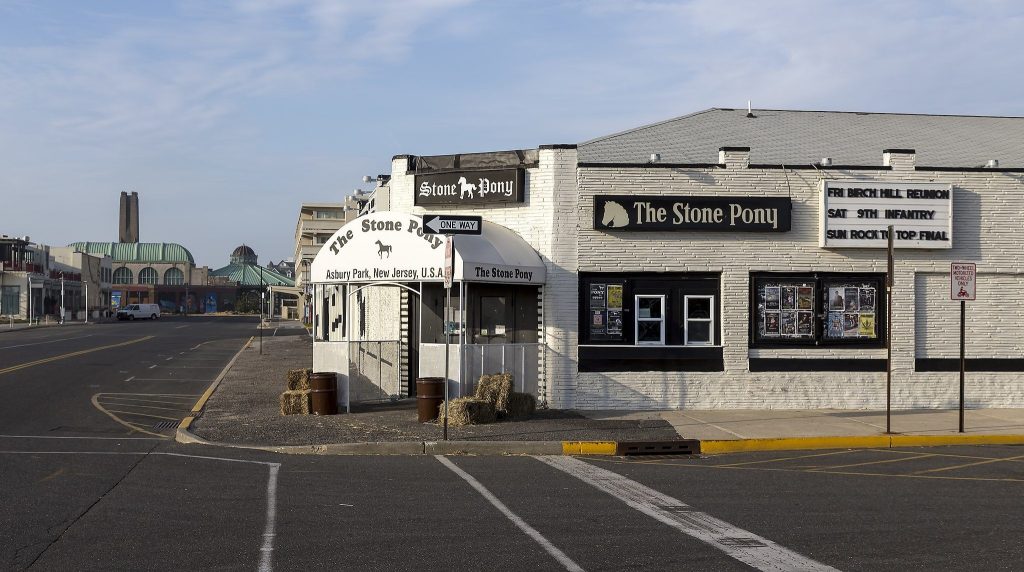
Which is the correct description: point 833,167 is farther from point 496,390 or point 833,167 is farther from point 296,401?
point 296,401

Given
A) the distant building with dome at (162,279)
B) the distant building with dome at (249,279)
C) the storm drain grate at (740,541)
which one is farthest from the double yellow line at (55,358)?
the distant building with dome at (162,279)

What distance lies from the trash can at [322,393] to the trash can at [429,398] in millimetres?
1852

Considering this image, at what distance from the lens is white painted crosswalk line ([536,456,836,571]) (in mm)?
7595

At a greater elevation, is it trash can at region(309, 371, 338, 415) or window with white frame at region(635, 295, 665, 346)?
window with white frame at region(635, 295, 665, 346)

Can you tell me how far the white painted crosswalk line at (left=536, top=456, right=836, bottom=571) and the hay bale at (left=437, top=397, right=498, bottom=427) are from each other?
3334 millimetres

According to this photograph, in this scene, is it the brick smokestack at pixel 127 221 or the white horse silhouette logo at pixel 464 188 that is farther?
the brick smokestack at pixel 127 221

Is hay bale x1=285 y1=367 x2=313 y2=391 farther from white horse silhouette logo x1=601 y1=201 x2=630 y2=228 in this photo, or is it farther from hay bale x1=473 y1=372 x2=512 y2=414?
white horse silhouette logo x1=601 y1=201 x2=630 y2=228

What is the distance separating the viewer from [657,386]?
17.9 m

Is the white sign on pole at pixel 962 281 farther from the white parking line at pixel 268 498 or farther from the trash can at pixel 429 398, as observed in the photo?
the white parking line at pixel 268 498

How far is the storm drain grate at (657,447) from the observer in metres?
14.0

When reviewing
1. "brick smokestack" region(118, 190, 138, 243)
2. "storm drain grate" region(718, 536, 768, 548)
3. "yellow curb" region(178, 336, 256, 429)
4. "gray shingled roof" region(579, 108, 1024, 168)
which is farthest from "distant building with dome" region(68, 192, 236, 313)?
"storm drain grate" region(718, 536, 768, 548)

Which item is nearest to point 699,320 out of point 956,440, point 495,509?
point 956,440

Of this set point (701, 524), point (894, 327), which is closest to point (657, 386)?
point (894, 327)

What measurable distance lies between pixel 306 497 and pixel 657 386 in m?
9.07
